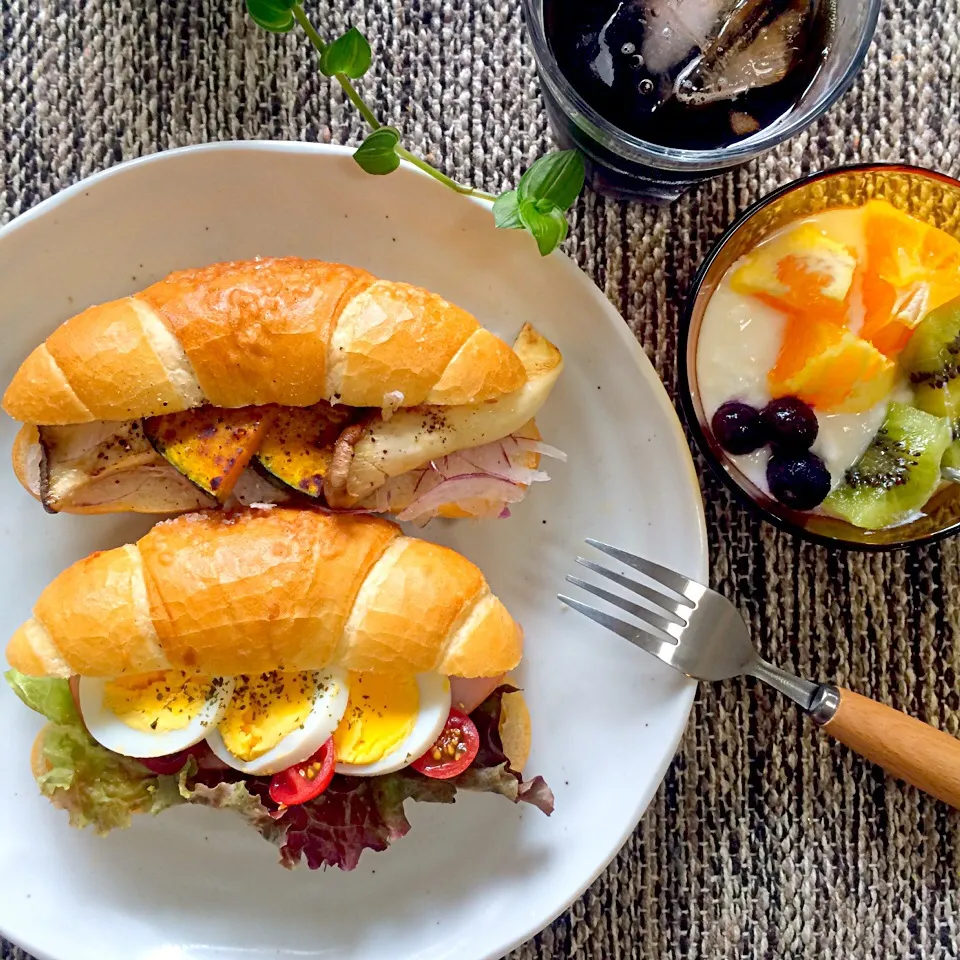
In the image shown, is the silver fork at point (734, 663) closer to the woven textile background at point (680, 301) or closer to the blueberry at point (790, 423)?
the woven textile background at point (680, 301)

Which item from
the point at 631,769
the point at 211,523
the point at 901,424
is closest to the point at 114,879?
the point at 211,523

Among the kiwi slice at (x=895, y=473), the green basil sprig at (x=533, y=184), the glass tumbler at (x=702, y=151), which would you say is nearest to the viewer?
the glass tumbler at (x=702, y=151)

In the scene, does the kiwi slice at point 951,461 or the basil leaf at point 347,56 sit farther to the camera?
the kiwi slice at point 951,461

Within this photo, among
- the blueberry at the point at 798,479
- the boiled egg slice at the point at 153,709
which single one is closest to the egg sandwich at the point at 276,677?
the boiled egg slice at the point at 153,709

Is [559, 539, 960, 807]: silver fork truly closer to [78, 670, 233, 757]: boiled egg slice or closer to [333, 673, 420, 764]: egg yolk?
[333, 673, 420, 764]: egg yolk

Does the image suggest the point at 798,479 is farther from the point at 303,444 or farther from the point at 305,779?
the point at 305,779

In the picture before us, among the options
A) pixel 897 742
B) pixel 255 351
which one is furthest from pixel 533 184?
pixel 897 742

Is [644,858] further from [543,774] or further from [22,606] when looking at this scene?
[22,606]
